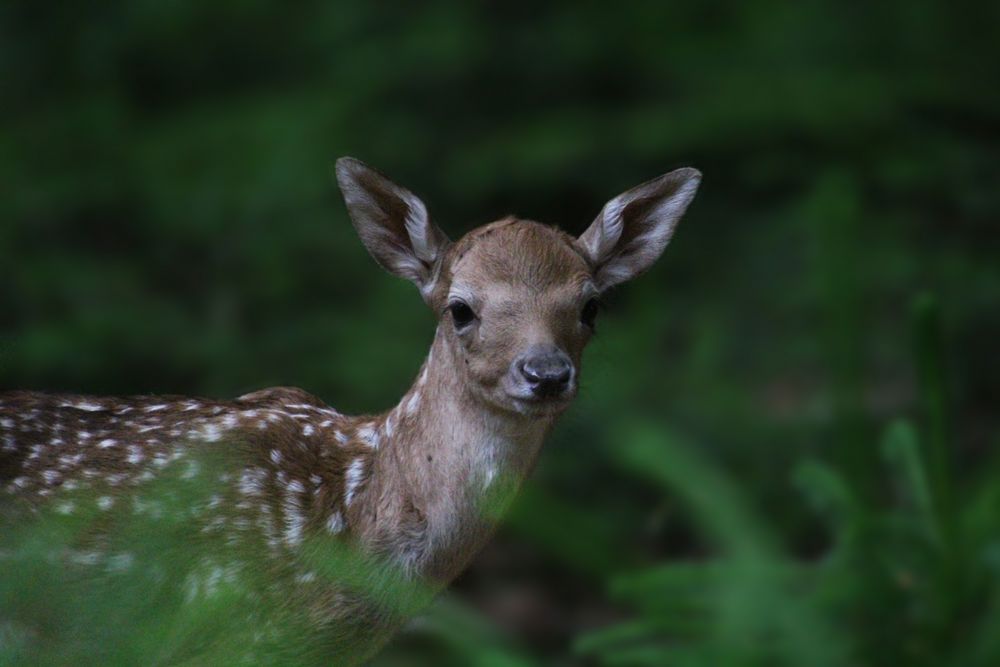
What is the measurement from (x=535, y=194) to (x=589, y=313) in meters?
4.11

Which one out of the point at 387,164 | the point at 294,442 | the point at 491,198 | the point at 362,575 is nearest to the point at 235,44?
the point at 387,164

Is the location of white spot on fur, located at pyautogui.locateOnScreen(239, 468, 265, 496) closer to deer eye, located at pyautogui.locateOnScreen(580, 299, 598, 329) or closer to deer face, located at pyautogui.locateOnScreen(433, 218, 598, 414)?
deer face, located at pyautogui.locateOnScreen(433, 218, 598, 414)

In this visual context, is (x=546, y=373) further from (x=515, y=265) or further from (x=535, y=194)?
(x=535, y=194)

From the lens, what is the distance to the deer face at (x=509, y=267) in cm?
342

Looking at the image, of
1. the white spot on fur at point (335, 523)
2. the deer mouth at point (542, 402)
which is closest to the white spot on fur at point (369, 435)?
the white spot on fur at point (335, 523)

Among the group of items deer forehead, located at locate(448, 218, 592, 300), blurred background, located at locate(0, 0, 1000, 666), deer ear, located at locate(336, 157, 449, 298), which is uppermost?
deer ear, located at locate(336, 157, 449, 298)

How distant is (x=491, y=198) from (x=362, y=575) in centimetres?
470

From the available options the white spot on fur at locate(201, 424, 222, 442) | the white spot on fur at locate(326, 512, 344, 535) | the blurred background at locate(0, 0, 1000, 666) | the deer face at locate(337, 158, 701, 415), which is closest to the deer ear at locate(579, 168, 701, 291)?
the deer face at locate(337, 158, 701, 415)

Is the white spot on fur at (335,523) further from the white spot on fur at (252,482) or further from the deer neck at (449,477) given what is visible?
the white spot on fur at (252,482)

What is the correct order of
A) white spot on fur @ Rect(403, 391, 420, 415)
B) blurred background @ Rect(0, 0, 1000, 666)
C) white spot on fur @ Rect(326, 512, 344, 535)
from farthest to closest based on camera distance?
blurred background @ Rect(0, 0, 1000, 666) < white spot on fur @ Rect(403, 391, 420, 415) < white spot on fur @ Rect(326, 512, 344, 535)

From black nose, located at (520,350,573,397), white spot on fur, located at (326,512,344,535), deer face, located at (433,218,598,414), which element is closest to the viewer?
black nose, located at (520,350,573,397)

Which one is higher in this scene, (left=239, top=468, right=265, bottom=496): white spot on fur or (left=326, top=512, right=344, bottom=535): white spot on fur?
(left=239, top=468, right=265, bottom=496): white spot on fur

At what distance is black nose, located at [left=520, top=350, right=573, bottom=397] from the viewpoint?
3281 mm

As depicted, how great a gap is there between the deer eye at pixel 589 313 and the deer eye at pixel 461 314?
0.25 meters
